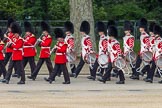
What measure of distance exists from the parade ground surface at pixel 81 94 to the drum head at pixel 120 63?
1.86 feet

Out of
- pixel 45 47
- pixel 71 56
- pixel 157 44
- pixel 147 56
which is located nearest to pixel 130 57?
pixel 147 56

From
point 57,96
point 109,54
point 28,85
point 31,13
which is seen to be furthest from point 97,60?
point 31,13

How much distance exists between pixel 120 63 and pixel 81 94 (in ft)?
8.99

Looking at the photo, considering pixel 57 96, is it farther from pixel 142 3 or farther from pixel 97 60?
pixel 142 3

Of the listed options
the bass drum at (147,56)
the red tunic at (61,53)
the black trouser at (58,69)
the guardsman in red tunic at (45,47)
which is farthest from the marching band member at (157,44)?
the guardsman in red tunic at (45,47)

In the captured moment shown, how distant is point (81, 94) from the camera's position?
52.6 ft

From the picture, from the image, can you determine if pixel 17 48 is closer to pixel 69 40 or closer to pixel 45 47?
pixel 45 47

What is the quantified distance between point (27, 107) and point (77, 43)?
45.6 ft

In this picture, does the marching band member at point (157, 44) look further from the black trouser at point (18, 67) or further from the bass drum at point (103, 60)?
the black trouser at point (18, 67)

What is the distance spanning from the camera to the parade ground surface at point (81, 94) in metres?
14.2

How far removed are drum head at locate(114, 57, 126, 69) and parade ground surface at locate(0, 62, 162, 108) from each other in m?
0.57

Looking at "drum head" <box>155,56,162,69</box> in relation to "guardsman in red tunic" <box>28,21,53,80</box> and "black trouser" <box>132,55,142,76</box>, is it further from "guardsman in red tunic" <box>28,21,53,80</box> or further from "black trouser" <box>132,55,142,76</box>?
"guardsman in red tunic" <box>28,21,53,80</box>

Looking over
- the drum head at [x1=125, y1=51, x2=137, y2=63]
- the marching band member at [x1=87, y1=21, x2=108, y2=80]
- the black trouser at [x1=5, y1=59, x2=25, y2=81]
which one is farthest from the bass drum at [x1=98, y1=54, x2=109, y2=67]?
the black trouser at [x1=5, y1=59, x2=25, y2=81]

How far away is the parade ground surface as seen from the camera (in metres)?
14.2
